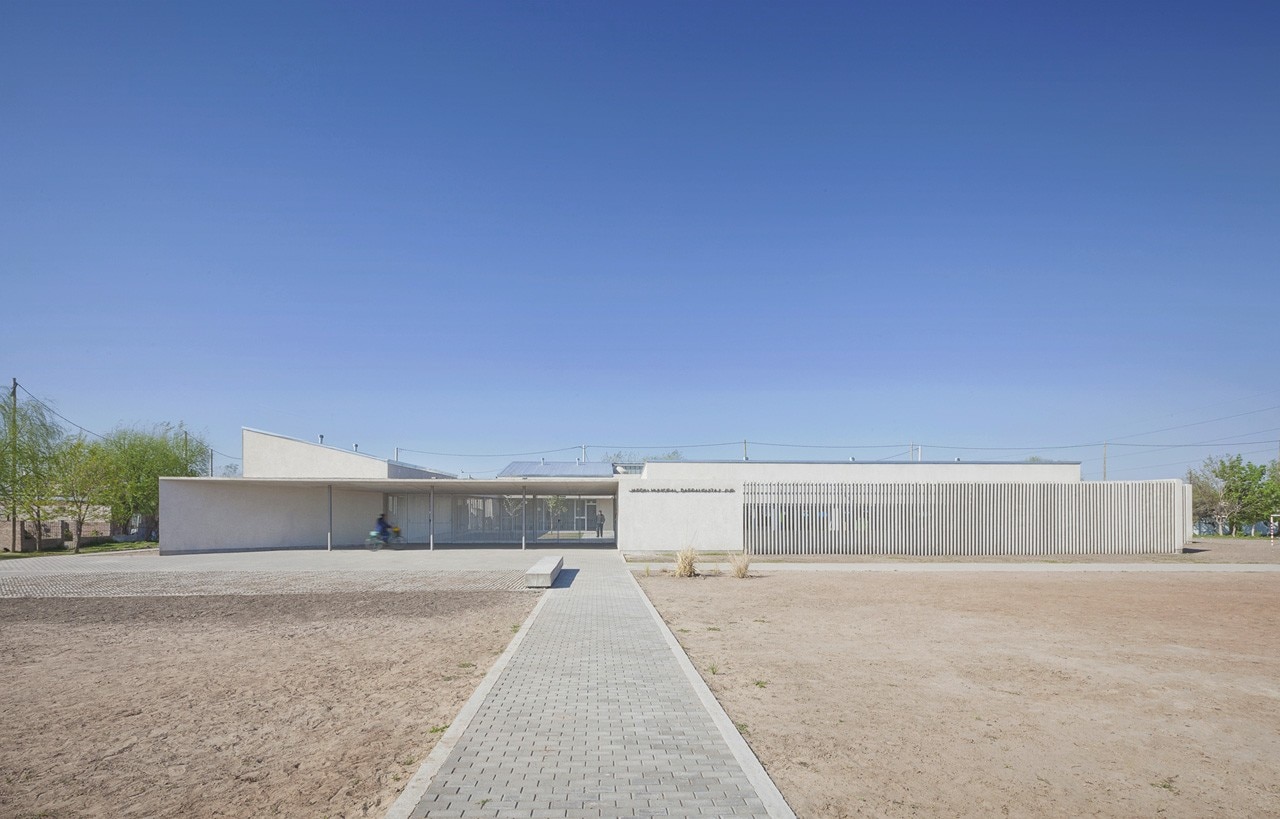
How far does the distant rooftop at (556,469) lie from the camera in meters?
42.3

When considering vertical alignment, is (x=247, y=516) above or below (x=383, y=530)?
above

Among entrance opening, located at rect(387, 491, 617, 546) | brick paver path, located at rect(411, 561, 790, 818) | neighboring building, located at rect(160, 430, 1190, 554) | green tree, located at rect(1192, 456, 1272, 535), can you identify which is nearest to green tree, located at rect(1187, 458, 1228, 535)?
green tree, located at rect(1192, 456, 1272, 535)

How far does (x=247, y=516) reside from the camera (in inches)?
1145

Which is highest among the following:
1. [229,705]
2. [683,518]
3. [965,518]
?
[229,705]

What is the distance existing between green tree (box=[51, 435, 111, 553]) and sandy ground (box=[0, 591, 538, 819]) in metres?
26.9

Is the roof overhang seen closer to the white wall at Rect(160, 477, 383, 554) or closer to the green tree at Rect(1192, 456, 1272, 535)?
the white wall at Rect(160, 477, 383, 554)

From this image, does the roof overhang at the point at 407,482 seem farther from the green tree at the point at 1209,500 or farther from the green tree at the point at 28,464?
the green tree at the point at 1209,500

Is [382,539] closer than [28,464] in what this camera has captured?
Yes

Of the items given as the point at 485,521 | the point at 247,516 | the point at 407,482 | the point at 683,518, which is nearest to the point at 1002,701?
the point at 683,518

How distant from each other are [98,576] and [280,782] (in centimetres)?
1831

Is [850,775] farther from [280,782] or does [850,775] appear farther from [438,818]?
[280,782]

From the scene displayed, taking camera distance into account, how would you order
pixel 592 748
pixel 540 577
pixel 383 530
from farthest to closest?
pixel 383 530, pixel 540 577, pixel 592 748

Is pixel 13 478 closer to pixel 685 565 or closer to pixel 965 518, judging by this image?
pixel 685 565

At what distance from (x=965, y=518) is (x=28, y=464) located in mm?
39928
